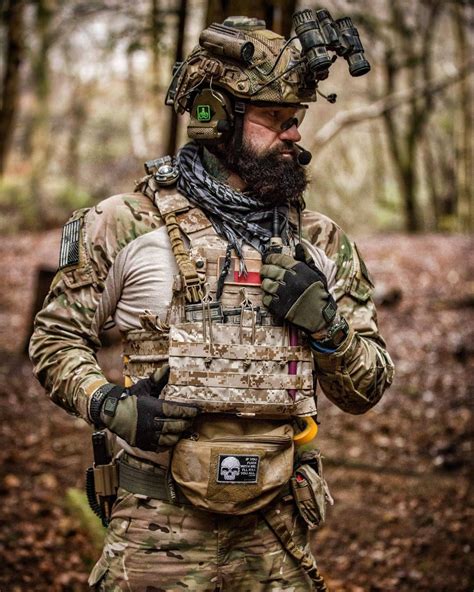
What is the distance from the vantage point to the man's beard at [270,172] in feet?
10.00

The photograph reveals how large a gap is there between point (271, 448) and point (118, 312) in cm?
76

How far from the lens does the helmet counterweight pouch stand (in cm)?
308

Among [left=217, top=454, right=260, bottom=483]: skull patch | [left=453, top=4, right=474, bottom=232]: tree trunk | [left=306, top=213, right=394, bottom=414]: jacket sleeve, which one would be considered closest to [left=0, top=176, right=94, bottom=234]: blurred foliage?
[left=453, top=4, right=474, bottom=232]: tree trunk

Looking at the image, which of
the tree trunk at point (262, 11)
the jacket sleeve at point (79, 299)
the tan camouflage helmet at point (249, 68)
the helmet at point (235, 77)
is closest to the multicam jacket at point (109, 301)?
the jacket sleeve at point (79, 299)

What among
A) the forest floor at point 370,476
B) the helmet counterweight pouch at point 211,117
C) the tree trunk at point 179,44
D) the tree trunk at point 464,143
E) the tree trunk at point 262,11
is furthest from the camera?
the tree trunk at point 464,143

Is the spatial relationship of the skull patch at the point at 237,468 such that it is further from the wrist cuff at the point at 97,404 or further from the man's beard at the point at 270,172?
the man's beard at the point at 270,172

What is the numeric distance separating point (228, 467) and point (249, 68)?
4.78 ft

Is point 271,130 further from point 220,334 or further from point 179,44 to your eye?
point 179,44

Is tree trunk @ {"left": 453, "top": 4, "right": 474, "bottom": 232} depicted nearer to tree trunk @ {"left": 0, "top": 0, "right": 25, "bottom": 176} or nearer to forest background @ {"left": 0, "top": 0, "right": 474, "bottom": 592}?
forest background @ {"left": 0, "top": 0, "right": 474, "bottom": 592}

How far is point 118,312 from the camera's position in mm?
3031

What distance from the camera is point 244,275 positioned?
287cm

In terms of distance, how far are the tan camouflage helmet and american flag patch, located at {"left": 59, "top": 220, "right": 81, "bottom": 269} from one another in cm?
70

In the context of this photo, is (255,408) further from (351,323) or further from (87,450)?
(87,450)

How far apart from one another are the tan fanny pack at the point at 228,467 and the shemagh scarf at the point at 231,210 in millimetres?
622
